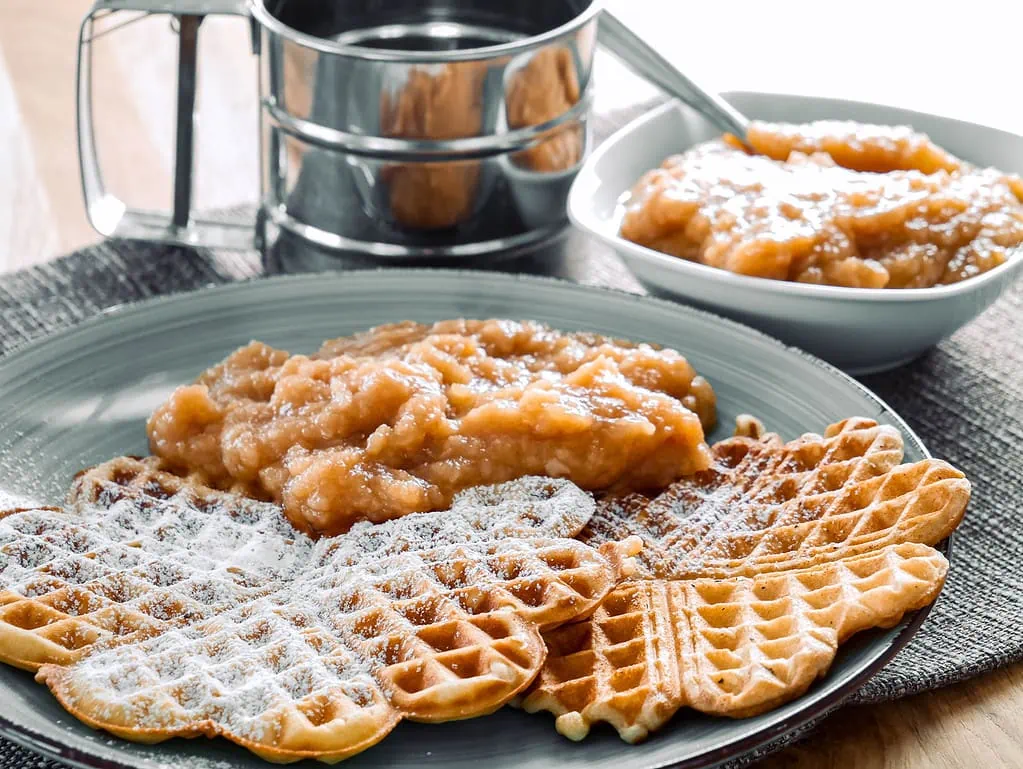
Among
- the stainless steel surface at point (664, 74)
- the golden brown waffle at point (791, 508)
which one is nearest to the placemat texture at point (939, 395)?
the golden brown waffle at point (791, 508)

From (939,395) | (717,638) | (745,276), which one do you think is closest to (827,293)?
(745,276)

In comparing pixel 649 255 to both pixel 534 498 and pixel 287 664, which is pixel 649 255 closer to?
pixel 534 498

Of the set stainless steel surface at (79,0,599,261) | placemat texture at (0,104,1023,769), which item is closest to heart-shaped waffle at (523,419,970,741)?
placemat texture at (0,104,1023,769)

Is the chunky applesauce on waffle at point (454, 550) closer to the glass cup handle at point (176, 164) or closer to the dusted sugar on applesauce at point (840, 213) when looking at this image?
the dusted sugar on applesauce at point (840, 213)

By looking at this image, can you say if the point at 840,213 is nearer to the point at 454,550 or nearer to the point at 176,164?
the point at 454,550

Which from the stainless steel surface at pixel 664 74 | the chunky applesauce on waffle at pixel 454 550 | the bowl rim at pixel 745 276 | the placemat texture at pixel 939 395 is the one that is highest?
the stainless steel surface at pixel 664 74
